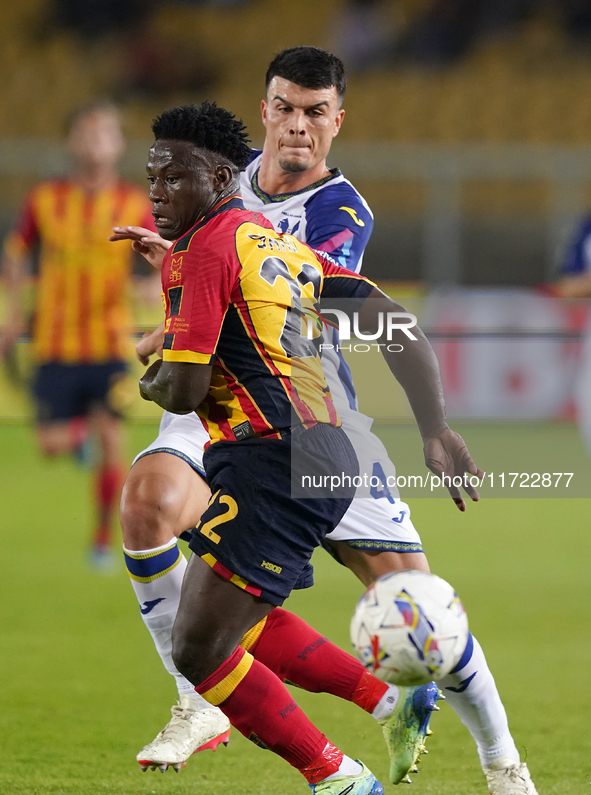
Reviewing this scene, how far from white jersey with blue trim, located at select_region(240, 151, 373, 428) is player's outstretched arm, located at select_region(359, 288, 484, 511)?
0.40 m

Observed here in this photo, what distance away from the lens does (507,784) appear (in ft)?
9.12

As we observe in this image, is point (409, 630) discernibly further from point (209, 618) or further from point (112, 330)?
point (112, 330)

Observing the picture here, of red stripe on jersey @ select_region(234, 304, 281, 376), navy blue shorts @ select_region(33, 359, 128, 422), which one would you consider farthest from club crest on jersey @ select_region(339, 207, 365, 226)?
navy blue shorts @ select_region(33, 359, 128, 422)

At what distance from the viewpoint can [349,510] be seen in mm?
2924

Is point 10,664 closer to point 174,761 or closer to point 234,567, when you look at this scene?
point 174,761

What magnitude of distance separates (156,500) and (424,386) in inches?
35.2

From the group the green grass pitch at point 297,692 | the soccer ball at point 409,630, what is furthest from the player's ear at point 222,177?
the green grass pitch at point 297,692

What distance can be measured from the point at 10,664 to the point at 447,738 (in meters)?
1.75

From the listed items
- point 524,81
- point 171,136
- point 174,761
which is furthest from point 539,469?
point 524,81

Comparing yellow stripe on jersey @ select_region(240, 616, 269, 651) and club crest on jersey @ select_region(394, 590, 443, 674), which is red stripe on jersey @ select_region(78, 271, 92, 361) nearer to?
yellow stripe on jersey @ select_region(240, 616, 269, 651)

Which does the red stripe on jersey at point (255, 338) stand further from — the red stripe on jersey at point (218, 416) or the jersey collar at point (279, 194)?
the jersey collar at point (279, 194)

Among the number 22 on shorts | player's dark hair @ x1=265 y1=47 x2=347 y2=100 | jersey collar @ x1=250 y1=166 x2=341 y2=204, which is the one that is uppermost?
player's dark hair @ x1=265 y1=47 x2=347 y2=100

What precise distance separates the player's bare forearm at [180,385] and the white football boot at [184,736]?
39.3 inches

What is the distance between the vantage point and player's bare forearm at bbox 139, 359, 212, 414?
2.41m
